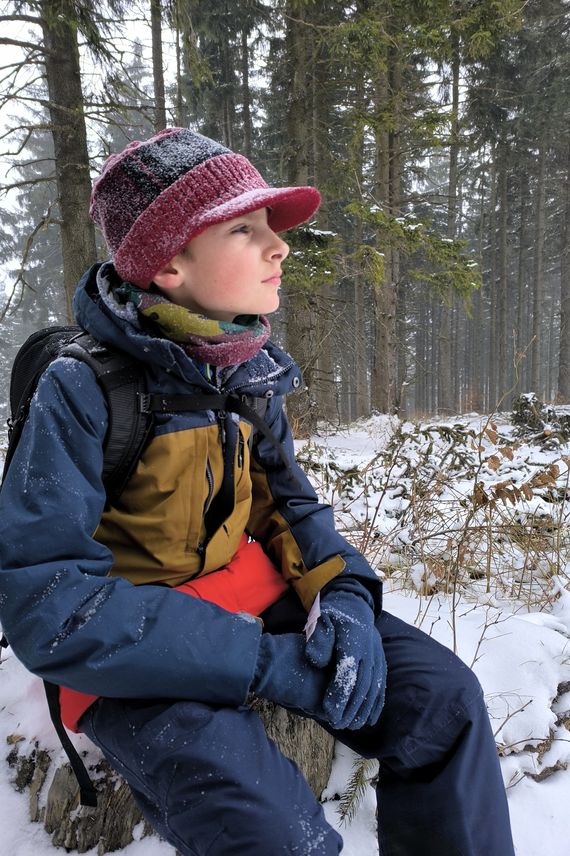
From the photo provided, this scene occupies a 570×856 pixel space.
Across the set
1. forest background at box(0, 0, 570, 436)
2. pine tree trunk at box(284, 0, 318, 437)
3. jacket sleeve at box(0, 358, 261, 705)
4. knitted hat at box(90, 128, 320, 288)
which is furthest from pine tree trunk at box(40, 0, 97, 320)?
jacket sleeve at box(0, 358, 261, 705)

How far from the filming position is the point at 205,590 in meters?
1.42

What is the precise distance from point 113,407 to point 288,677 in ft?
2.68

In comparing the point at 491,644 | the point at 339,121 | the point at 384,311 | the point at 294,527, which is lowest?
the point at 491,644

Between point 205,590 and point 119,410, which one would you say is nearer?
point 119,410

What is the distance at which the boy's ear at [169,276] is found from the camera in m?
1.45

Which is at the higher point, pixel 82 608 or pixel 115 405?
pixel 115 405

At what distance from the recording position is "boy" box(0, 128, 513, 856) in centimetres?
103

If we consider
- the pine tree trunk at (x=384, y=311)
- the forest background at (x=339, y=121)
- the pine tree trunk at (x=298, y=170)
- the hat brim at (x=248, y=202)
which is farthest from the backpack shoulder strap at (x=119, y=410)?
the pine tree trunk at (x=384, y=311)

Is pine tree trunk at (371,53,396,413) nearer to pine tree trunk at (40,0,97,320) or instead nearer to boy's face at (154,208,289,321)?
pine tree trunk at (40,0,97,320)

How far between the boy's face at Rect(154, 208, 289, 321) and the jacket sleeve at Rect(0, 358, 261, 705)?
516mm

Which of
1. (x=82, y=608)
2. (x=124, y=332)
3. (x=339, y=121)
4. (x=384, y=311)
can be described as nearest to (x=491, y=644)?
(x=82, y=608)

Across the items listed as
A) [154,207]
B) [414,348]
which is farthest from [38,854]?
[414,348]

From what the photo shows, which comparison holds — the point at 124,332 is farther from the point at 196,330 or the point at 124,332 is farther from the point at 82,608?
the point at 82,608

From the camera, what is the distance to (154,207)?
1373 millimetres
